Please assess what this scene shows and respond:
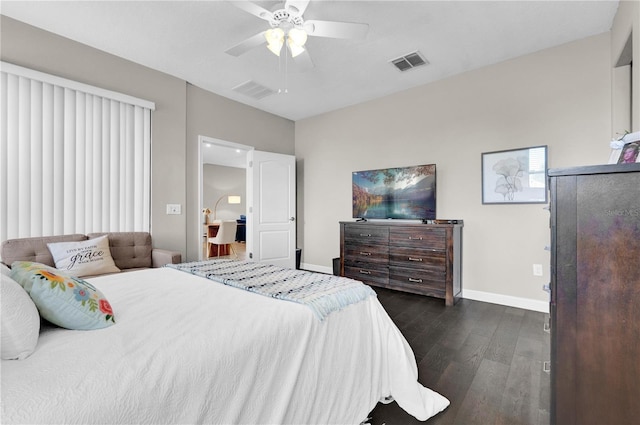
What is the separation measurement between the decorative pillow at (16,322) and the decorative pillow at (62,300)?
0.23 ft

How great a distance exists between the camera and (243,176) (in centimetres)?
1079

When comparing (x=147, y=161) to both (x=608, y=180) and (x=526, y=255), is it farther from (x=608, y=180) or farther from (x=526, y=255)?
(x=526, y=255)

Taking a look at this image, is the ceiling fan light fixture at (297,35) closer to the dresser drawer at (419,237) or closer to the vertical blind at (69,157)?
the vertical blind at (69,157)

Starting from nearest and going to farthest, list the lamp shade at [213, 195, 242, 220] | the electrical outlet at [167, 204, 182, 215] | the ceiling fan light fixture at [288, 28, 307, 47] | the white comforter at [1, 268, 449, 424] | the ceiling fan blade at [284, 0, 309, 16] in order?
the white comforter at [1, 268, 449, 424] → the ceiling fan blade at [284, 0, 309, 16] → the ceiling fan light fixture at [288, 28, 307, 47] → the electrical outlet at [167, 204, 182, 215] → the lamp shade at [213, 195, 242, 220]

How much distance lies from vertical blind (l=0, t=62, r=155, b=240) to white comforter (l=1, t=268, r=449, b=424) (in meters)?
1.77

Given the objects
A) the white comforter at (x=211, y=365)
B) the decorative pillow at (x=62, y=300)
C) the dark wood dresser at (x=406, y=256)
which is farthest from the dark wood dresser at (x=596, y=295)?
the dark wood dresser at (x=406, y=256)

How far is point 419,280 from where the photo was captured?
344 cm

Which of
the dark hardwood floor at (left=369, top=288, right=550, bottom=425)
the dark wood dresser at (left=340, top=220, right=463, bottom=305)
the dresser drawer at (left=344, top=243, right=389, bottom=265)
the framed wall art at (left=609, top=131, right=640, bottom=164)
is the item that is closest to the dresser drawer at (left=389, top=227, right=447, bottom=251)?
the dark wood dresser at (left=340, top=220, right=463, bottom=305)

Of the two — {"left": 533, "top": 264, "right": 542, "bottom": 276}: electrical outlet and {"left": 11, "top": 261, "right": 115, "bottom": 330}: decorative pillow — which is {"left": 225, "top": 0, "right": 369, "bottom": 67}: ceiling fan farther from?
{"left": 533, "top": 264, "right": 542, "bottom": 276}: electrical outlet

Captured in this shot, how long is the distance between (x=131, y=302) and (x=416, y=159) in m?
3.58

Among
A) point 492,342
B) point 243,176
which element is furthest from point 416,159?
point 243,176

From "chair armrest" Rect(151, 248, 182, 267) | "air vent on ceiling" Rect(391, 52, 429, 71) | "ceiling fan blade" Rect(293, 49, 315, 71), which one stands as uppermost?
"air vent on ceiling" Rect(391, 52, 429, 71)

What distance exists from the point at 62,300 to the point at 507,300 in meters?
3.77

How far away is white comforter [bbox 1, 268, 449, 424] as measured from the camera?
683 mm
